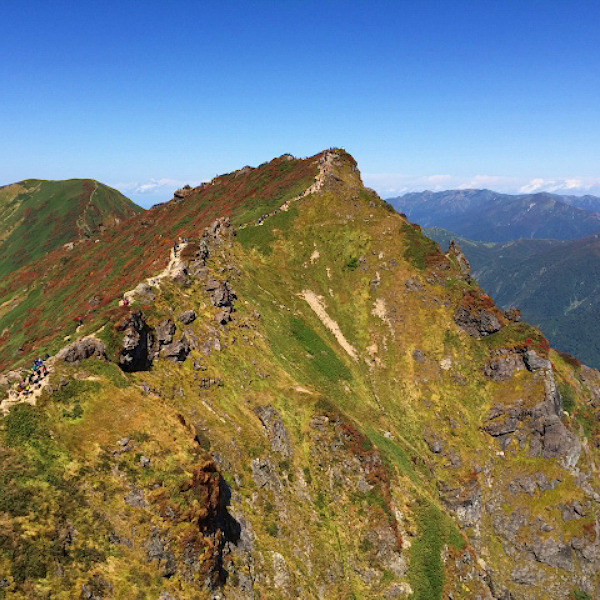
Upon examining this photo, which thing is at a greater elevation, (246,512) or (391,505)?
(246,512)

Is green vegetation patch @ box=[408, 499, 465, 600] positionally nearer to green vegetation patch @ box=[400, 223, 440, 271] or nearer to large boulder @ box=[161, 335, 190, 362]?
large boulder @ box=[161, 335, 190, 362]

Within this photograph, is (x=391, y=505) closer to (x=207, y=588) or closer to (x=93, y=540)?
(x=207, y=588)

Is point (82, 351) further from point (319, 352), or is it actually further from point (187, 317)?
point (319, 352)

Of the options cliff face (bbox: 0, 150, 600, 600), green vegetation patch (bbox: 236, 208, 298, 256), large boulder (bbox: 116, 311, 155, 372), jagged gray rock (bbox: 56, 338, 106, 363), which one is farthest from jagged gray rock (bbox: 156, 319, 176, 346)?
green vegetation patch (bbox: 236, 208, 298, 256)

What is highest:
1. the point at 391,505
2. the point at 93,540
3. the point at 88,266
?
the point at 88,266

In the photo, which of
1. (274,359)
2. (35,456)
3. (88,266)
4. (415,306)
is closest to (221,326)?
(274,359)

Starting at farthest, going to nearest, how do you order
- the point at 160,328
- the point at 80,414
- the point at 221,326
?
the point at 221,326 → the point at 160,328 → the point at 80,414

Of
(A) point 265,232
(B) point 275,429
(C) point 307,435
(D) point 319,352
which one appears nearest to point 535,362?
(D) point 319,352
